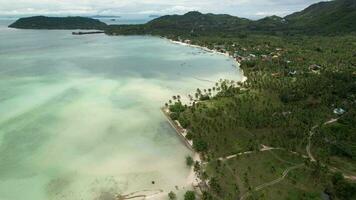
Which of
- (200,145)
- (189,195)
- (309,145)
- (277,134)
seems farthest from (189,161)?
(309,145)

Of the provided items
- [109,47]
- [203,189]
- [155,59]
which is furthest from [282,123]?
[109,47]

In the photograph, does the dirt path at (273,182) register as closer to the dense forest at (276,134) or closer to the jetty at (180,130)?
the dense forest at (276,134)

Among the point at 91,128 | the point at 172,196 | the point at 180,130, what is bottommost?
the point at 91,128

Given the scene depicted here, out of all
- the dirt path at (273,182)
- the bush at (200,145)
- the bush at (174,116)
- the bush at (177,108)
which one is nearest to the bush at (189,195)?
the dirt path at (273,182)

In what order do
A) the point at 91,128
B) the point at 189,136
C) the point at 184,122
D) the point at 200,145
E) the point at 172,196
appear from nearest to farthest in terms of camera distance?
the point at 172,196, the point at 200,145, the point at 189,136, the point at 184,122, the point at 91,128

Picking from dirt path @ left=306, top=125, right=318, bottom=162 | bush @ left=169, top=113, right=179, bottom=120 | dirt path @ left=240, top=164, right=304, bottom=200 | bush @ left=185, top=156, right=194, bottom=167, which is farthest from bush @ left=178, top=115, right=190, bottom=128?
dirt path @ left=240, top=164, right=304, bottom=200

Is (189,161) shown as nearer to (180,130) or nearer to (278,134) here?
(180,130)

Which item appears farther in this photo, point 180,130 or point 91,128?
point 91,128

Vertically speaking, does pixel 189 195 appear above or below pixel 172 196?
A: above
